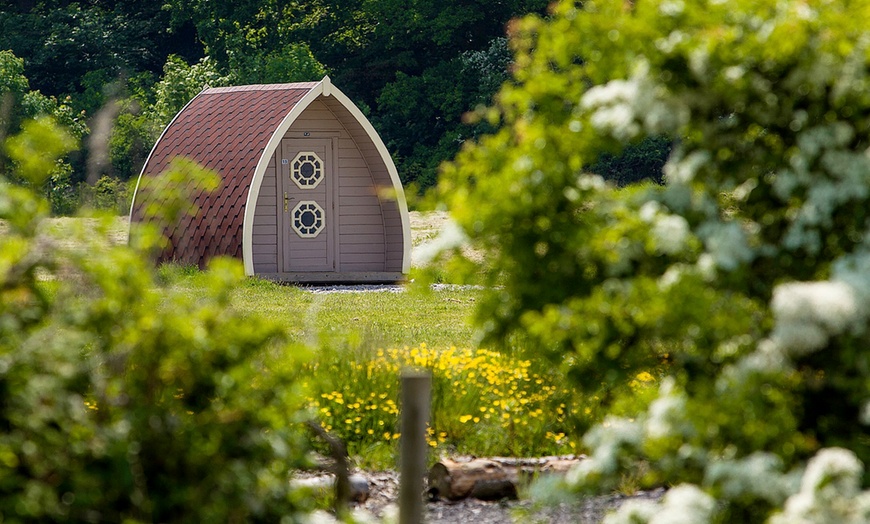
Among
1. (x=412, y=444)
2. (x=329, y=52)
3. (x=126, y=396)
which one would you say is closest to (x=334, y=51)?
(x=329, y=52)

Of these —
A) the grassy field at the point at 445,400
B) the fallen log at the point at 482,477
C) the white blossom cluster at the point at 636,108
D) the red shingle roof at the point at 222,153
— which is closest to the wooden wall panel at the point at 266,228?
the red shingle roof at the point at 222,153

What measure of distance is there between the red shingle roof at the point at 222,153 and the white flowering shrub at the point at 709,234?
12402 millimetres

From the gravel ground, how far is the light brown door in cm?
1143

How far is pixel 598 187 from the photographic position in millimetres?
4027

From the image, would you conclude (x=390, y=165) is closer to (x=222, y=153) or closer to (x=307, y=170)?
(x=307, y=170)

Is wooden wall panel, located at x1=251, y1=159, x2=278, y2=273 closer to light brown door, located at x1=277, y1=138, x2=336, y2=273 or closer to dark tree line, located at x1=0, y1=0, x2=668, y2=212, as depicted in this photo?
light brown door, located at x1=277, y1=138, x2=336, y2=273

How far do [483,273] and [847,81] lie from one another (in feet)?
4.36

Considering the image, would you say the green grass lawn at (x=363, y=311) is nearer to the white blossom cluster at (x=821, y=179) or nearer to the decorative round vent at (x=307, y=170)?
the decorative round vent at (x=307, y=170)

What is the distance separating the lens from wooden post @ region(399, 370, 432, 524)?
4273 mm

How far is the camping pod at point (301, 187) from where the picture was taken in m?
17.1

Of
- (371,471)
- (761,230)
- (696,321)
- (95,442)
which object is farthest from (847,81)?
(371,471)

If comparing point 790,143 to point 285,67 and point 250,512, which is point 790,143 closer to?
point 250,512

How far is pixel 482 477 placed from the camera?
21.2 feet

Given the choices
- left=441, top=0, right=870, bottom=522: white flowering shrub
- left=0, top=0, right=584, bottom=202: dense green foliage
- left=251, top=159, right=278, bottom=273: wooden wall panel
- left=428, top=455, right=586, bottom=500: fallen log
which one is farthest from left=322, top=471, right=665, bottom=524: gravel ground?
left=0, top=0, right=584, bottom=202: dense green foliage
